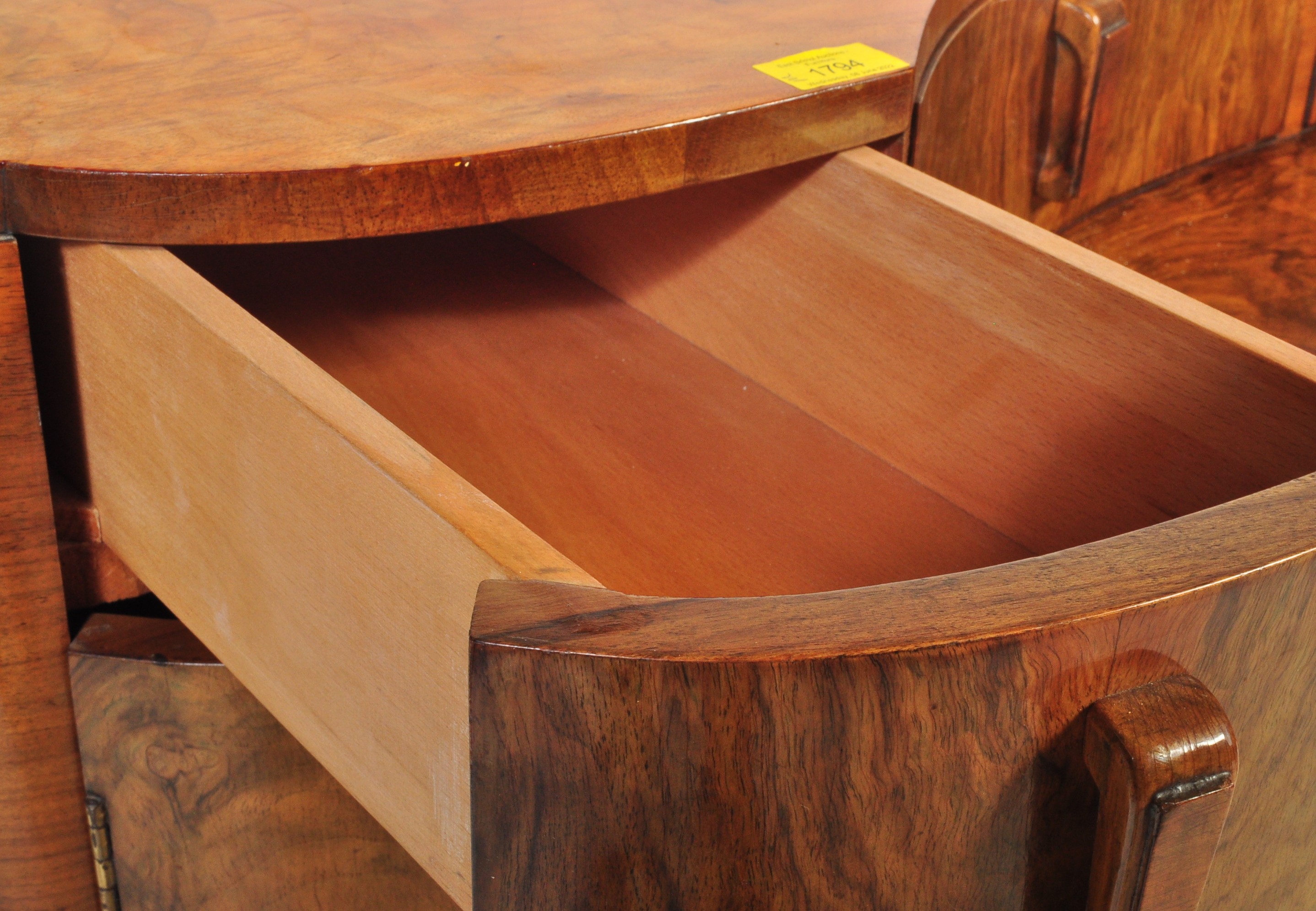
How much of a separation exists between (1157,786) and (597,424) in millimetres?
445

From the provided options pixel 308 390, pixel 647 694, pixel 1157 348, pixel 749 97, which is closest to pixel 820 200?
pixel 749 97

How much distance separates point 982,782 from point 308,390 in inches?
10.3

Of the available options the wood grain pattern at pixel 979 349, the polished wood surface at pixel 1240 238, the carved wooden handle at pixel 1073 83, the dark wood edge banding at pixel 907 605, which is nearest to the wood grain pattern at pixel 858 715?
the dark wood edge banding at pixel 907 605

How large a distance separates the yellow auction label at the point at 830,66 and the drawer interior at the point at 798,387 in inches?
1.7

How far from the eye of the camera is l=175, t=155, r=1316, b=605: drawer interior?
1.79 ft

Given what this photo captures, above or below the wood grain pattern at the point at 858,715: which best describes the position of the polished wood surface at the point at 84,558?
below

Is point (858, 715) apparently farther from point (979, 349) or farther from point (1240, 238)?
point (1240, 238)

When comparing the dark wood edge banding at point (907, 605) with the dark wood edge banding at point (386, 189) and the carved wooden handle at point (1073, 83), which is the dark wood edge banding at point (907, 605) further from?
the carved wooden handle at point (1073, 83)

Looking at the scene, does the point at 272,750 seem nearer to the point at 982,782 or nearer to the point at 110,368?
the point at 110,368

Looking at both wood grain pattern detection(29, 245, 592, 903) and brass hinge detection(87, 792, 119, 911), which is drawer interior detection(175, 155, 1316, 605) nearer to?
wood grain pattern detection(29, 245, 592, 903)

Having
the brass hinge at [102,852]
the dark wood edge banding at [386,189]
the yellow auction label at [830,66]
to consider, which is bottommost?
the brass hinge at [102,852]

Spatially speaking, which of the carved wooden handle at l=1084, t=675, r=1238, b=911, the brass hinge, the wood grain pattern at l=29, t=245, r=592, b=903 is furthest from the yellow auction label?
the brass hinge

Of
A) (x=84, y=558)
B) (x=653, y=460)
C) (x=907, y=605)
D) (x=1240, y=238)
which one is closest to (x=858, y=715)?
(x=907, y=605)

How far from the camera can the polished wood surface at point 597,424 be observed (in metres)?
0.60
